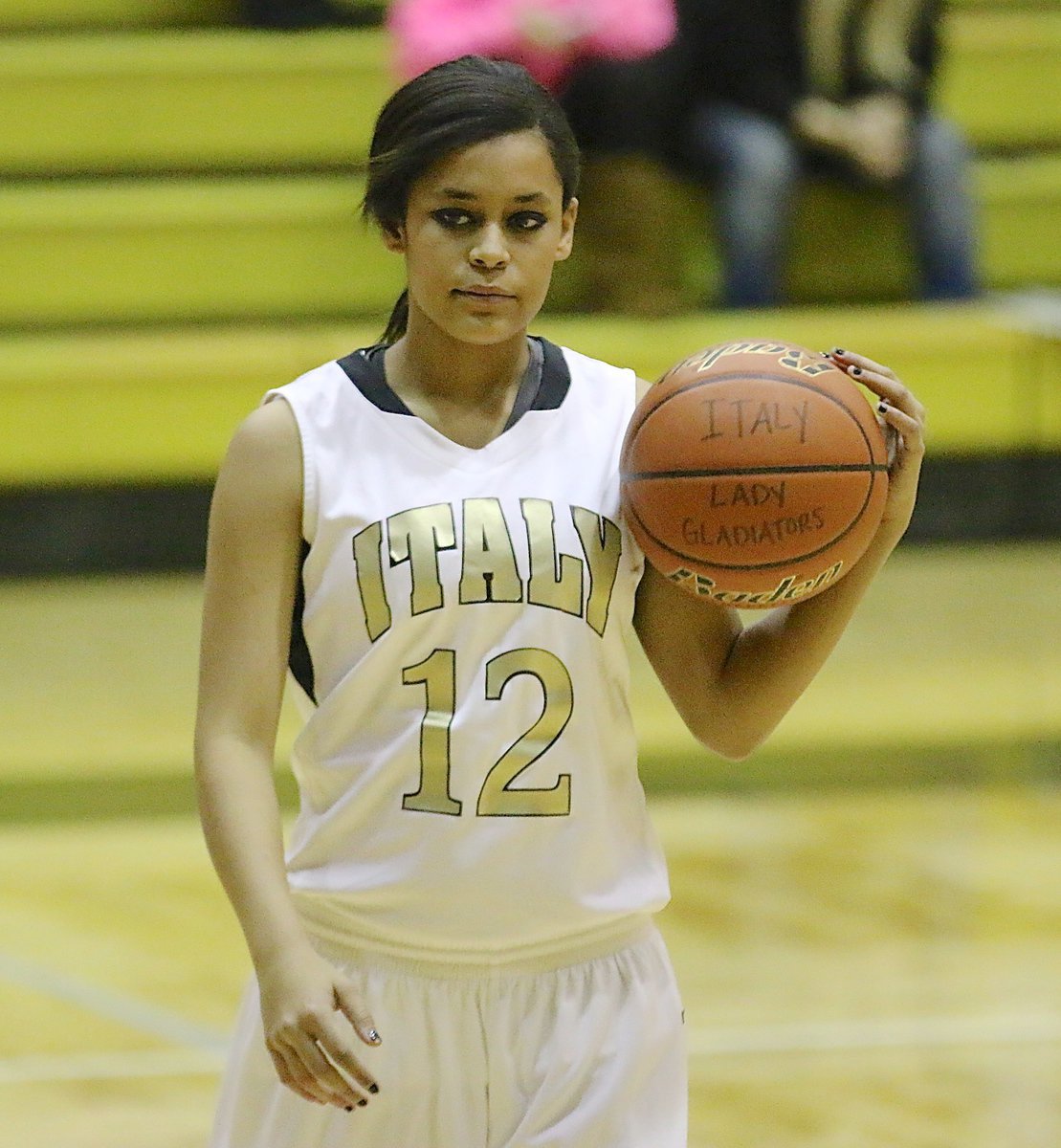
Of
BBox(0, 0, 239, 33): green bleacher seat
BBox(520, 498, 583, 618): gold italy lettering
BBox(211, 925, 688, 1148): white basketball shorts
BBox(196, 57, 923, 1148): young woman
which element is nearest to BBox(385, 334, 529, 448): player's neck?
BBox(196, 57, 923, 1148): young woman

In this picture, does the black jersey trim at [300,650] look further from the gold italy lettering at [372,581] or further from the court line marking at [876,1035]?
the court line marking at [876,1035]

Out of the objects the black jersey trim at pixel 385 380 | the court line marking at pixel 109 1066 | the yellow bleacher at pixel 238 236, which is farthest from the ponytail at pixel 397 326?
the yellow bleacher at pixel 238 236

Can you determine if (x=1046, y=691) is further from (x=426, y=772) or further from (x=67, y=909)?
(x=426, y=772)

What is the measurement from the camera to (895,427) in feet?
6.56

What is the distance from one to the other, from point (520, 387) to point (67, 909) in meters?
2.67

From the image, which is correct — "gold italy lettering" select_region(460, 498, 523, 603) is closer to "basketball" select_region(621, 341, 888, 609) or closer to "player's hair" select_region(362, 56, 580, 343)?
"basketball" select_region(621, 341, 888, 609)

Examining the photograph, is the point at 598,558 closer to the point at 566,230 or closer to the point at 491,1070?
the point at 566,230

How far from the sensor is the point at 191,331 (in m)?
7.44

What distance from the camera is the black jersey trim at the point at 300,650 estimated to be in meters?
2.01

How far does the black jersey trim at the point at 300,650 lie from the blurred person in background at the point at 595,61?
4.75 m

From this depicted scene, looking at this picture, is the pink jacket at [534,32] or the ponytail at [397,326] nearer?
the ponytail at [397,326]

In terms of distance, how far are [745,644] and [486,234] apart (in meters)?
0.49

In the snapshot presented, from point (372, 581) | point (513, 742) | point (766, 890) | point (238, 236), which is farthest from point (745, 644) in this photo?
point (238, 236)

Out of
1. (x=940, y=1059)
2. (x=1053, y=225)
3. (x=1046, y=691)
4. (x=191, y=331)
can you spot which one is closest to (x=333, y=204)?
(x=191, y=331)
